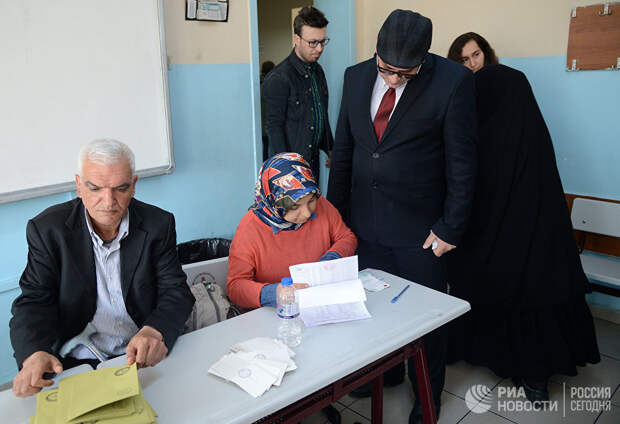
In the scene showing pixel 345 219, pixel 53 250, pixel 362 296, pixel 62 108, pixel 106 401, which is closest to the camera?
pixel 106 401

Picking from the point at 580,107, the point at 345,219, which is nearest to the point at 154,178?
the point at 345,219

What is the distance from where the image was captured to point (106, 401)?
3.77 feet

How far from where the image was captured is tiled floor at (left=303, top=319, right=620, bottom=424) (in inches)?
92.7

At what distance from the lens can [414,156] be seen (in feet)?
6.63

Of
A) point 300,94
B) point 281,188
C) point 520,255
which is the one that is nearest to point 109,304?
point 281,188

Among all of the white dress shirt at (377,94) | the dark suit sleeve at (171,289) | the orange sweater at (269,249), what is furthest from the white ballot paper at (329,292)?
the white dress shirt at (377,94)

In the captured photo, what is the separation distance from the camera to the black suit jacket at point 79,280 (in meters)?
1.53

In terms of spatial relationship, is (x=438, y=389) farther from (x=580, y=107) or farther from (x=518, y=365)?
(x=580, y=107)

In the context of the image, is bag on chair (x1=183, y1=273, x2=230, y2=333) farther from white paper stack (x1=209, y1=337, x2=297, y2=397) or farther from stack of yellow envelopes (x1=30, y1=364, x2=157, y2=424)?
stack of yellow envelopes (x1=30, y1=364, x2=157, y2=424)

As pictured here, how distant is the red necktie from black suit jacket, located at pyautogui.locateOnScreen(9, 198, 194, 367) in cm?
91

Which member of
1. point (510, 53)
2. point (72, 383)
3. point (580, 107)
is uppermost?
point (510, 53)

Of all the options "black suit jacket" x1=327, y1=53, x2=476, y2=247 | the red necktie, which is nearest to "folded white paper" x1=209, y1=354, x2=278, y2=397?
"black suit jacket" x1=327, y1=53, x2=476, y2=247

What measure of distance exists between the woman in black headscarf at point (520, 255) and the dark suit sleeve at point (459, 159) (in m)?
0.39

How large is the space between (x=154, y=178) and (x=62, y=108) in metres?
0.67
